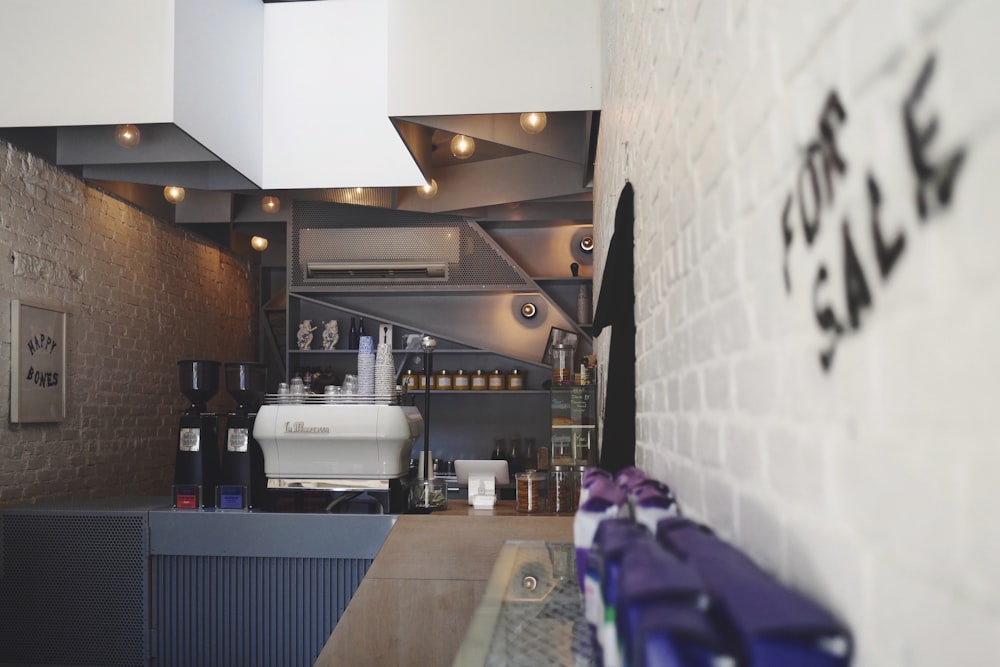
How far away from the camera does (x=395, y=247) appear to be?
5953mm

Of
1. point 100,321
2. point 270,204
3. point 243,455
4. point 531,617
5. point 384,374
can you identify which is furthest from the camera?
point 270,204

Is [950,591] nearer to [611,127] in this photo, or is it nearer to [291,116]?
[611,127]

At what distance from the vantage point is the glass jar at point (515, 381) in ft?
19.1

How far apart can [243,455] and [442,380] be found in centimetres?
230

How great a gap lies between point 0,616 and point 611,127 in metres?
3.78

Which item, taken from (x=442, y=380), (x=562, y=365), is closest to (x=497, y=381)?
(x=442, y=380)

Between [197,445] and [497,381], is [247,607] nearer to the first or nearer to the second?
[197,445]

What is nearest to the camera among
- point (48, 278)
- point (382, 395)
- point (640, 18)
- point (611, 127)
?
point (640, 18)

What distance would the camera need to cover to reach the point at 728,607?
65 cm

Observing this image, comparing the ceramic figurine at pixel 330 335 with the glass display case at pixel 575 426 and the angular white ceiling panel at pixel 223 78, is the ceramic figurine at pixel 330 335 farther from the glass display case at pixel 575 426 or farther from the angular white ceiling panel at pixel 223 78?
the glass display case at pixel 575 426

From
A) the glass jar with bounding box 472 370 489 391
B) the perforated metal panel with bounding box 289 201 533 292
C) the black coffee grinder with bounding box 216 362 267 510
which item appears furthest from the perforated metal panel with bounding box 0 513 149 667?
the glass jar with bounding box 472 370 489 391

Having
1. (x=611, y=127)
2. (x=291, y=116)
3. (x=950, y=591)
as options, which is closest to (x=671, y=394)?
(x=950, y=591)

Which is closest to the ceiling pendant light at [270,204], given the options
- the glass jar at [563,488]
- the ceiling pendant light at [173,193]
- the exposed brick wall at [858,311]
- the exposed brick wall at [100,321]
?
the ceiling pendant light at [173,193]

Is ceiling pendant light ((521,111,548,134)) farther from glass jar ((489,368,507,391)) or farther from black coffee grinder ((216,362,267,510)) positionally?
glass jar ((489,368,507,391))
